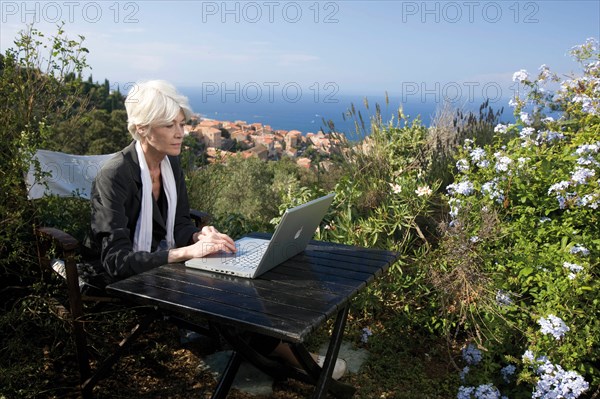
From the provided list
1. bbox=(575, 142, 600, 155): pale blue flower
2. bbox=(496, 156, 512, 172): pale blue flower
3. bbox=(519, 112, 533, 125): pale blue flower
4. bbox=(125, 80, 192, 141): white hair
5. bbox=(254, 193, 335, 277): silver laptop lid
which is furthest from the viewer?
bbox=(519, 112, 533, 125): pale blue flower

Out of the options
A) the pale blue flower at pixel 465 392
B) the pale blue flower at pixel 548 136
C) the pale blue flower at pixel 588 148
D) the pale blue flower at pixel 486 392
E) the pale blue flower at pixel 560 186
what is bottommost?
the pale blue flower at pixel 465 392

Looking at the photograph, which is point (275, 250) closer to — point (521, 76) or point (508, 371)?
point (508, 371)

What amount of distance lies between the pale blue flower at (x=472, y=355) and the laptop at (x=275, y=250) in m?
1.16

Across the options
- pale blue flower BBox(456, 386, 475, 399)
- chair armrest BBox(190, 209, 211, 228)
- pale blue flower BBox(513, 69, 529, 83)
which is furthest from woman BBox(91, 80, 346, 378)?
pale blue flower BBox(513, 69, 529, 83)

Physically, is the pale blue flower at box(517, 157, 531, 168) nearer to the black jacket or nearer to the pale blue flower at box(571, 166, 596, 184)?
the pale blue flower at box(571, 166, 596, 184)

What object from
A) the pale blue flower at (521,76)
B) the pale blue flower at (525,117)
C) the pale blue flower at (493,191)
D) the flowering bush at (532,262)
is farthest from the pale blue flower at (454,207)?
the pale blue flower at (521,76)

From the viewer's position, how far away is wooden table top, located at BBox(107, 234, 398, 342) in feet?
4.88

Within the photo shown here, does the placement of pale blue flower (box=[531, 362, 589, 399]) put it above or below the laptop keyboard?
below

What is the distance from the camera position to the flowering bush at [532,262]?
90.7 inches

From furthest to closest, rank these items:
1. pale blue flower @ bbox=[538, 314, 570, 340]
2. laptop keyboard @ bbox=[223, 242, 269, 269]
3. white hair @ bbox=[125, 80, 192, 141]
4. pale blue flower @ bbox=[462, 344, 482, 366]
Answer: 1. pale blue flower @ bbox=[462, 344, 482, 366]
2. white hair @ bbox=[125, 80, 192, 141]
3. pale blue flower @ bbox=[538, 314, 570, 340]
4. laptop keyboard @ bbox=[223, 242, 269, 269]

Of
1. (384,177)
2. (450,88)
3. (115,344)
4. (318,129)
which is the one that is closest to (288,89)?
(318,129)

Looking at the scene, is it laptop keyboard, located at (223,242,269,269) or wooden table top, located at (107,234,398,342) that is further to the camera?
laptop keyboard, located at (223,242,269,269)

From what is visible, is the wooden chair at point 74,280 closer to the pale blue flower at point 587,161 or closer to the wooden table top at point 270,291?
the wooden table top at point 270,291

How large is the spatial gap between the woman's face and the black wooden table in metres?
0.65
